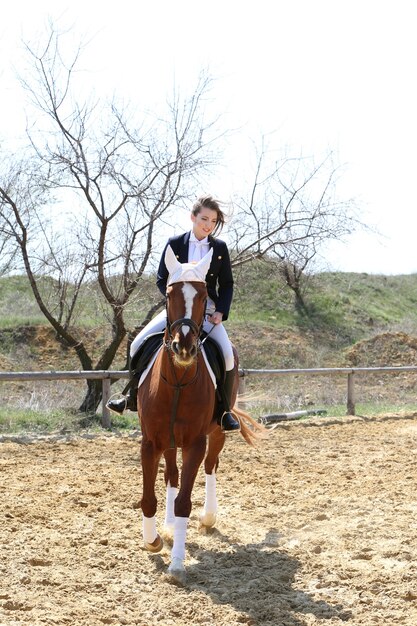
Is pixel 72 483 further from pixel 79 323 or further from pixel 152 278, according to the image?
pixel 79 323

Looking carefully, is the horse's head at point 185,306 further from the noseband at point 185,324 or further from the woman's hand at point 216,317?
the woman's hand at point 216,317

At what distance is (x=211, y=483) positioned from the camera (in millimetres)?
6598

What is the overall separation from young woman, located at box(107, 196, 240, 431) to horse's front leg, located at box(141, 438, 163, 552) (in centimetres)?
74

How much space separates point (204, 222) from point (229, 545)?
106 inches

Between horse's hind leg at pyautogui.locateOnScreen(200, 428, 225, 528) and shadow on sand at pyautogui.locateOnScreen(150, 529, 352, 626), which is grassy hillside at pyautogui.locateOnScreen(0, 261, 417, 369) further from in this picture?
shadow on sand at pyautogui.locateOnScreen(150, 529, 352, 626)

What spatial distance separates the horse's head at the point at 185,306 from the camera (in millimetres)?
4797

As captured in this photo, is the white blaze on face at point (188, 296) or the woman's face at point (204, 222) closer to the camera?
the white blaze on face at point (188, 296)

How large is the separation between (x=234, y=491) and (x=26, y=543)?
2779 millimetres

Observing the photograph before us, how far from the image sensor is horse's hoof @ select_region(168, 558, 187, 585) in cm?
501

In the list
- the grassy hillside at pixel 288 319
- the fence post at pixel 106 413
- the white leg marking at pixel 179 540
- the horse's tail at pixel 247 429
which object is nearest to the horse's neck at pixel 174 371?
the white leg marking at pixel 179 540

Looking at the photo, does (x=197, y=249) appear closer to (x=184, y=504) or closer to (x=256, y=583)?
(x=184, y=504)

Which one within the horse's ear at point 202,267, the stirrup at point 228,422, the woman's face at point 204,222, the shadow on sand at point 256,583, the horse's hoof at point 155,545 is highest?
the woman's face at point 204,222

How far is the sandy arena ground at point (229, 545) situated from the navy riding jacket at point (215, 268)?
2.03 meters

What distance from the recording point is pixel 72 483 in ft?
26.0
